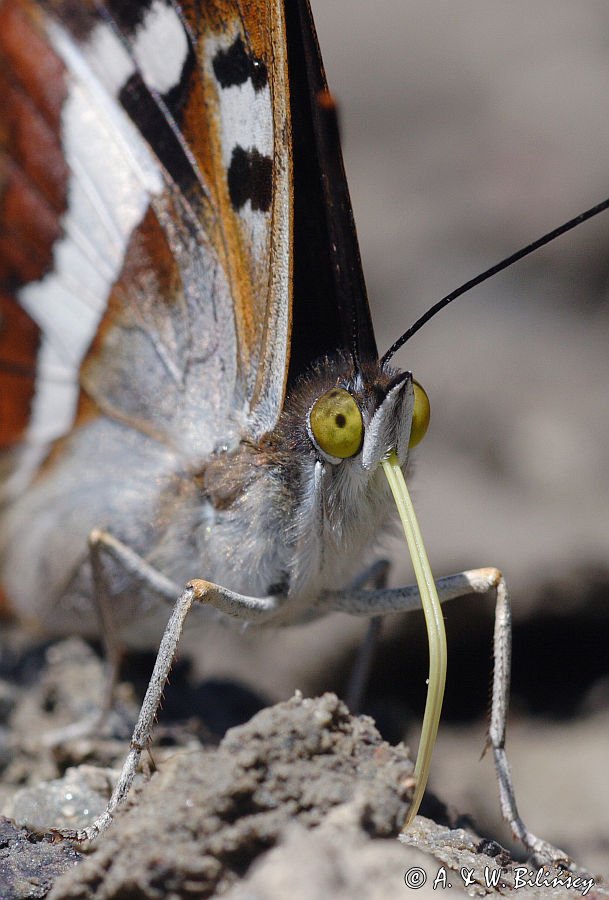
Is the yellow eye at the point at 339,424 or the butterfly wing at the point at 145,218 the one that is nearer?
the yellow eye at the point at 339,424

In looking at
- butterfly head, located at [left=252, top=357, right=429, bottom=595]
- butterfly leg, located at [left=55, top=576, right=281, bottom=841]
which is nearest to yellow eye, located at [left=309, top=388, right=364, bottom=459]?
butterfly head, located at [left=252, top=357, right=429, bottom=595]

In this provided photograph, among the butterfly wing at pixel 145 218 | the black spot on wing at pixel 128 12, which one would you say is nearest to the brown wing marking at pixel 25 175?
the butterfly wing at pixel 145 218

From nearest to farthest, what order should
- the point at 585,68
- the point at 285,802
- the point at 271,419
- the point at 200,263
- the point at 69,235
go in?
1. the point at 285,802
2. the point at 271,419
3. the point at 200,263
4. the point at 69,235
5. the point at 585,68

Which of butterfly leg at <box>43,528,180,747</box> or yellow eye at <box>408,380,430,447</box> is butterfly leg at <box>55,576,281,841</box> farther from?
yellow eye at <box>408,380,430,447</box>

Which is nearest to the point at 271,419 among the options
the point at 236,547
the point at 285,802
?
the point at 236,547

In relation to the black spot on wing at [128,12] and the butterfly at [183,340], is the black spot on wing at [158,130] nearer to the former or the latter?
the butterfly at [183,340]

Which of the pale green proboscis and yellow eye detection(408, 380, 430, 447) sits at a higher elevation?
yellow eye detection(408, 380, 430, 447)

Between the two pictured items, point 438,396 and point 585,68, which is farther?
point 585,68

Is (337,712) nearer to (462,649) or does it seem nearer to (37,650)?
(462,649)
